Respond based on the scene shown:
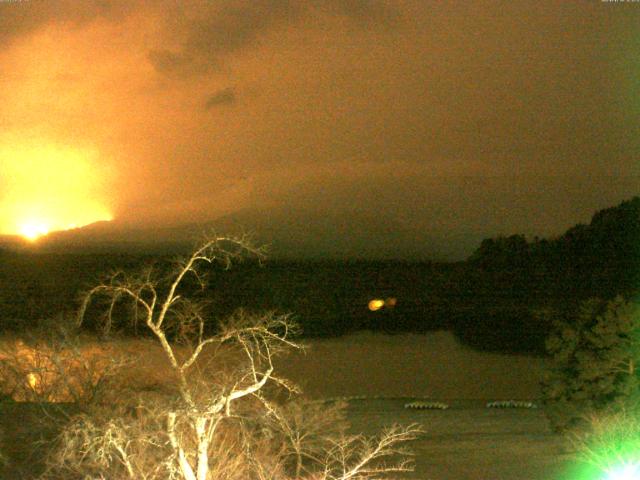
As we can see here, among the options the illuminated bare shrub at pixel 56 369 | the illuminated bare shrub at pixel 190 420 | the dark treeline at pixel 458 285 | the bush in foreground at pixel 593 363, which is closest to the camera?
the illuminated bare shrub at pixel 190 420

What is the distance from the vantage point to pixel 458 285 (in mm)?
107500

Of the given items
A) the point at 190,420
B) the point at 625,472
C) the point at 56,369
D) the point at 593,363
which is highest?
the point at 190,420

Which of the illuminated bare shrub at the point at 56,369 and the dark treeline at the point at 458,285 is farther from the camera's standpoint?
the dark treeline at the point at 458,285

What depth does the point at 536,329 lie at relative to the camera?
79312 millimetres

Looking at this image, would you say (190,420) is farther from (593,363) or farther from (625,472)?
(593,363)

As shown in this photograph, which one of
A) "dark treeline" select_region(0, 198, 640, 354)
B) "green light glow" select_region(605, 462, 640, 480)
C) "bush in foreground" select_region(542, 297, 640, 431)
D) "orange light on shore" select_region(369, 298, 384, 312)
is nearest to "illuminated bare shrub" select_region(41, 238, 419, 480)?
"green light glow" select_region(605, 462, 640, 480)

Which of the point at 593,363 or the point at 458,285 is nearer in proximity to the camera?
the point at 593,363

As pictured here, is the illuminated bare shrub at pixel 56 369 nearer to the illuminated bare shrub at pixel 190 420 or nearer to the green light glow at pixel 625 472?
the illuminated bare shrub at pixel 190 420

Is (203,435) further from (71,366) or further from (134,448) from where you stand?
(71,366)

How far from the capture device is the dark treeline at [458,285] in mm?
73812

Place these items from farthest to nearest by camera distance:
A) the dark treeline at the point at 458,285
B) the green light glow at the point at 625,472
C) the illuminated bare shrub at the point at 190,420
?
the dark treeline at the point at 458,285
the green light glow at the point at 625,472
the illuminated bare shrub at the point at 190,420

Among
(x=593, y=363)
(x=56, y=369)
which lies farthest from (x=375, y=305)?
(x=593, y=363)

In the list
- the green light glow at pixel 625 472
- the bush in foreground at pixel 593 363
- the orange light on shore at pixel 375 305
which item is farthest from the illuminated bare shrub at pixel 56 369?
the orange light on shore at pixel 375 305

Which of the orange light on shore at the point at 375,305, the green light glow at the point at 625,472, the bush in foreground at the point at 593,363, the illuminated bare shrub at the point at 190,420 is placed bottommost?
the orange light on shore at the point at 375,305
